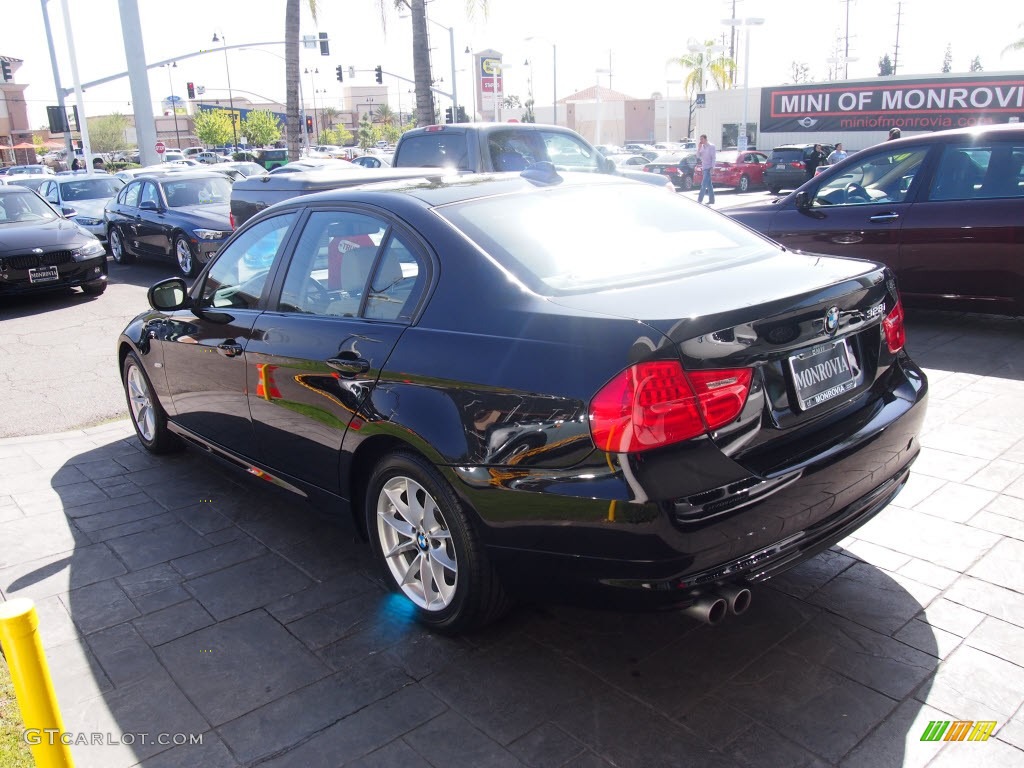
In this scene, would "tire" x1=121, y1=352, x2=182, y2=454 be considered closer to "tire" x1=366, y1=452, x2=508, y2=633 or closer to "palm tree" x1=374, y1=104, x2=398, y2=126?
"tire" x1=366, y1=452, x2=508, y2=633

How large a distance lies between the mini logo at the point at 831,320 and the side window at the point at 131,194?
14073 mm

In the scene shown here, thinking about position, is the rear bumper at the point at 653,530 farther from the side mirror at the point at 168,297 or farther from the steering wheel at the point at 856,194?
the steering wheel at the point at 856,194

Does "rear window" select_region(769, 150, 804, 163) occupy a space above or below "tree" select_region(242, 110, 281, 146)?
below

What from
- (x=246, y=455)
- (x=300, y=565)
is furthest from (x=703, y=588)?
(x=246, y=455)

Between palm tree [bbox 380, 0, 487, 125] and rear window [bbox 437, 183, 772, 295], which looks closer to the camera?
rear window [bbox 437, 183, 772, 295]

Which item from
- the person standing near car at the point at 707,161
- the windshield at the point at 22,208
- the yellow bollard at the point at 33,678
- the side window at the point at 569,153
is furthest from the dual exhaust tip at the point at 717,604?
the person standing near car at the point at 707,161

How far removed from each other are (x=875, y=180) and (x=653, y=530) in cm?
627

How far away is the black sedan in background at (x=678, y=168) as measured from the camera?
2988 centimetres

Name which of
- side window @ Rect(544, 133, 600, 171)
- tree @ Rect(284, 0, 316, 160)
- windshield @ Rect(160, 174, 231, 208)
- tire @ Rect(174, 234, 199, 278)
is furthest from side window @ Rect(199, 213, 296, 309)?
tree @ Rect(284, 0, 316, 160)

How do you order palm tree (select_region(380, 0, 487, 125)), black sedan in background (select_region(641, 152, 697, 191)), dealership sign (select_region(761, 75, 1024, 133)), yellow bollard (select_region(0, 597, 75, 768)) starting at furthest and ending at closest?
1. dealership sign (select_region(761, 75, 1024, 133))
2. black sedan in background (select_region(641, 152, 697, 191))
3. palm tree (select_region(380, 0, 487, 125))
4. yellow bollard (select_region(0, 597, 75, 768))

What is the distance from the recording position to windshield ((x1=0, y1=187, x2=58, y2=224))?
39.5 feet

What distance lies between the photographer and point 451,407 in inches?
116

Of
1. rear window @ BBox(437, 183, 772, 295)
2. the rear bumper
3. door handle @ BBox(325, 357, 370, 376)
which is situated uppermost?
rear window @ BBox(437, 183, 772, 295)

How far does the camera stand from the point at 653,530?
99.3 inches
